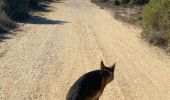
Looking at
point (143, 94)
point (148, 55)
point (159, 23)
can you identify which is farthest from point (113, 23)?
point (143, 94)

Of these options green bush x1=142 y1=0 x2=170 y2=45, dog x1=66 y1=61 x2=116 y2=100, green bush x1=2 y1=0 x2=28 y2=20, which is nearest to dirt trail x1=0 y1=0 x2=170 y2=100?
green bush x1=142 y1=0 x2=170 y2=45

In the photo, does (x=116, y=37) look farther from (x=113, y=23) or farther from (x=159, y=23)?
(x=113, y=23)

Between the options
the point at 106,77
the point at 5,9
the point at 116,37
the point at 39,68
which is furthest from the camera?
the point at 5,9

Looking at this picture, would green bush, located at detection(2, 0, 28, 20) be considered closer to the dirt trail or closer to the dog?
the dirt trail

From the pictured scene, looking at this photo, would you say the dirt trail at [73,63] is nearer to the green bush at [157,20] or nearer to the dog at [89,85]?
the green bush at [157,20]

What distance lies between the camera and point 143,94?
10219mm

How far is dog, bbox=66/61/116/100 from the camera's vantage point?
18.7ft

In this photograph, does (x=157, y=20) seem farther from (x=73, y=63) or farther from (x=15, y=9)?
(x=15, y=9)

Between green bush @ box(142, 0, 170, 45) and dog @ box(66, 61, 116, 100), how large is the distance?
12280mm

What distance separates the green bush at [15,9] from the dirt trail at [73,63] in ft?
Answer: 14.5

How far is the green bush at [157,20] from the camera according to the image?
1856 centimetres

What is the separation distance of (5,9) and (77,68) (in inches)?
536

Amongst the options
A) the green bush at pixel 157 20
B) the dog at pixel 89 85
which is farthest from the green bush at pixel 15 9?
the dog at pixel 89 85

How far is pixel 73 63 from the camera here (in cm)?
1319
